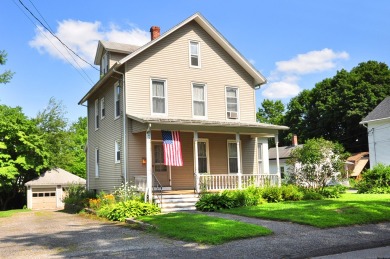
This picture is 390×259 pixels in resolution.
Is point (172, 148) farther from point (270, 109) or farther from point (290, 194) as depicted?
point (270, 109)

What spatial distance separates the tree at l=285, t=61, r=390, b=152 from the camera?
49.7 metres

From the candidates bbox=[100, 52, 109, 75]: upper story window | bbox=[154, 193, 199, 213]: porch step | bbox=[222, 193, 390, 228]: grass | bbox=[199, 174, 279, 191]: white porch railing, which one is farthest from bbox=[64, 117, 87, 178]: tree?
bbox=[222, 193, 390, 228]: grass

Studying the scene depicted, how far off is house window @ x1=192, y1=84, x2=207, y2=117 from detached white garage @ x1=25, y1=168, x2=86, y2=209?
56.3 feet

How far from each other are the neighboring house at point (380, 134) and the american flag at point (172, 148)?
24131mm

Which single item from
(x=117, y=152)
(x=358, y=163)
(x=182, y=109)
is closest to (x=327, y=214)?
(x=182, y=109)

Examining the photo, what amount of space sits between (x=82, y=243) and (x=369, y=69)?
163 feet

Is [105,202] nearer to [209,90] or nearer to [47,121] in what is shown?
[209,90]

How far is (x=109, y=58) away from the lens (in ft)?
74.4

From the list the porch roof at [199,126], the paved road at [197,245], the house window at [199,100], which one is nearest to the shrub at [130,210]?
the paved road at [197,245]

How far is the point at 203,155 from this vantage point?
20953 millimetres

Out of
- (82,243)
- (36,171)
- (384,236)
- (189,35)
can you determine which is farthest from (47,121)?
(384,236)

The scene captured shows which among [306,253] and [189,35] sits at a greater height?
[189,35]

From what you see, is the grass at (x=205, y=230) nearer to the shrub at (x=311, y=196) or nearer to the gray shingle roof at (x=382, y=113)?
the shrub at (x=311, y=196)

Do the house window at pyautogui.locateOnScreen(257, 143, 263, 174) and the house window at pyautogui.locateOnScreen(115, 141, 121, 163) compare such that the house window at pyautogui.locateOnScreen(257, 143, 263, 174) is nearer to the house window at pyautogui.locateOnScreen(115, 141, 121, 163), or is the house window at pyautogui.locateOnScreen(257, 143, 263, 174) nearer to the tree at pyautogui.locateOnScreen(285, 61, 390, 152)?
the house window at pyautogui.locateOnScreen(115, 141, 121, 163)
